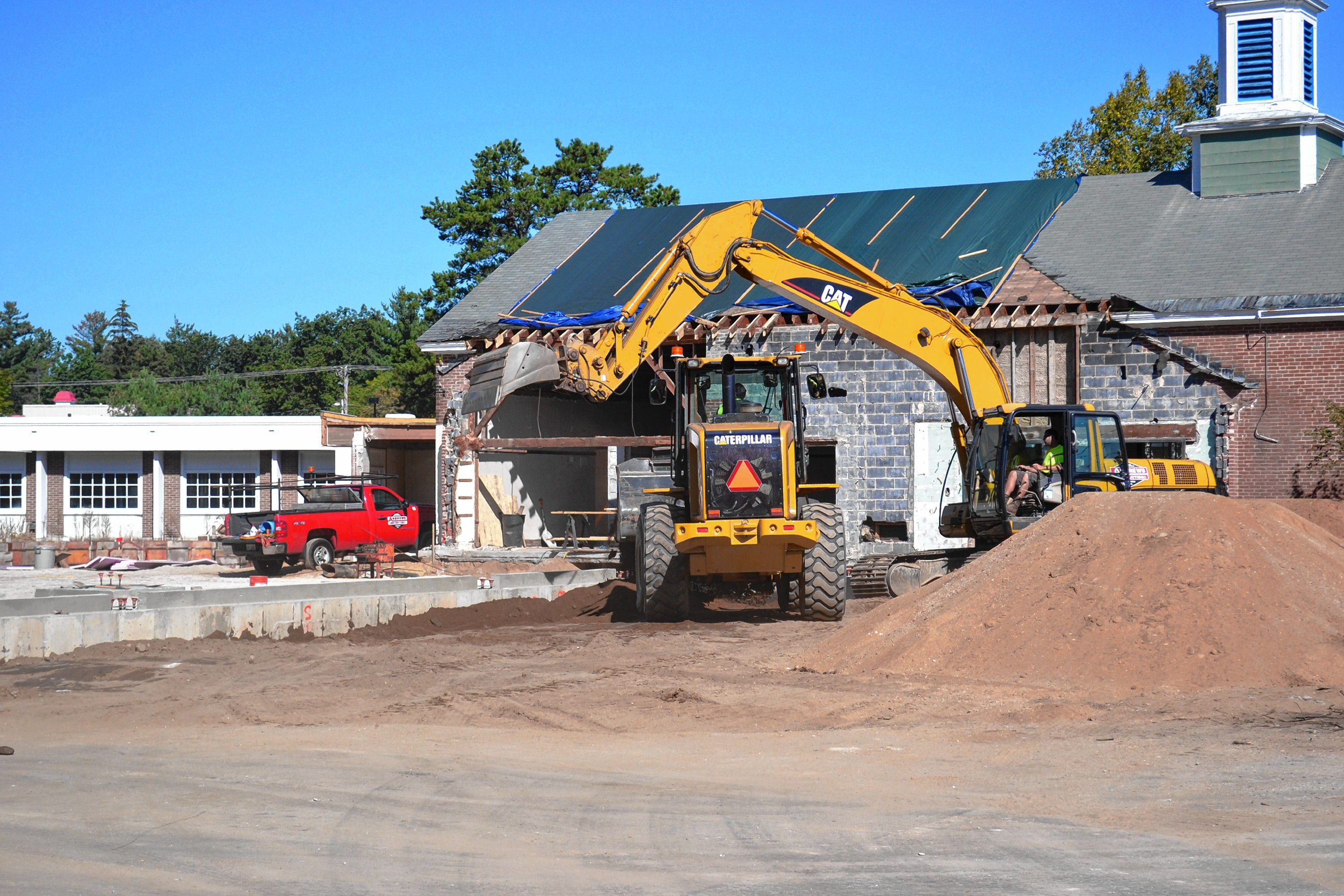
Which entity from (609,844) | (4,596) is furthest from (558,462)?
(609,844)

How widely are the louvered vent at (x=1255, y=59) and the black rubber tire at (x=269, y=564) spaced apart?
21751 mm

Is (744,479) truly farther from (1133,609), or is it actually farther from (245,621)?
(245,621)

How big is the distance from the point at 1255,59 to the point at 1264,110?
120 cm

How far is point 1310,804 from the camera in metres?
6.90

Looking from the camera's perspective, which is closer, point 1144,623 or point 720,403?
point 1144,623

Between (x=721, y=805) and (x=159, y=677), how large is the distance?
684 centimetres

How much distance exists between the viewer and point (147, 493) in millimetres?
38625

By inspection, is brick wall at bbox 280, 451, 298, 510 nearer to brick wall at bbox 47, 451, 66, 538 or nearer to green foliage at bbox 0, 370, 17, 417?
brick wall at bbox 47, 451, 66, 538

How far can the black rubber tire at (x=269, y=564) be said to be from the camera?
24828 mm

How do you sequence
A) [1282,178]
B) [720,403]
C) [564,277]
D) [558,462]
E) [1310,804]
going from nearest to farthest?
[1310,804] → [720,403] → [1282,178] → [564,277] → [558,462]

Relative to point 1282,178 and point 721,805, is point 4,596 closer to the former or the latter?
point 721,805

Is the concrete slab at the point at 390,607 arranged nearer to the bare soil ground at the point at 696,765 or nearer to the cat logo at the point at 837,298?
the bare soil ground at the point at 696,765

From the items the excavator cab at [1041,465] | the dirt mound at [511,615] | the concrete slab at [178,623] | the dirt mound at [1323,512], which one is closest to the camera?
the concrete slab at [178,623]

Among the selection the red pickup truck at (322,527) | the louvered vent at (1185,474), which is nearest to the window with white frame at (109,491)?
the red pickup truck at (322,527)
